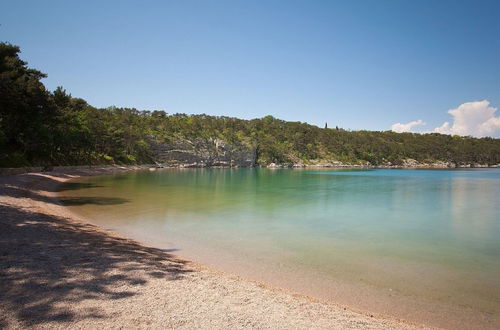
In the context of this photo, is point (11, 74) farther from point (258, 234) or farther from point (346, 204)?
point (346, 204)

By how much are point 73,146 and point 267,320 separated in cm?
7166

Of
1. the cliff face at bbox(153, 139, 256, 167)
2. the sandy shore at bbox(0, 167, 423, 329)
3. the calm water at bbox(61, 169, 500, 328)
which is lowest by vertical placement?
the calm water at bbox(61, 169, 500, 328)

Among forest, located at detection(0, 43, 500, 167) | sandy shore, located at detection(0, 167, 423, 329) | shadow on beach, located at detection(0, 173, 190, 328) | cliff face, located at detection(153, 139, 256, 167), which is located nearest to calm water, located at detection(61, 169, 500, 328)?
sandy shore, located at detection(0, 167, 423, 329)

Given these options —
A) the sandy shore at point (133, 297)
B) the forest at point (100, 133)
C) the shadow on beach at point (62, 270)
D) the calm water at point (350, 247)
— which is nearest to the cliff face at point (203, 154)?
the forest at point (100, 133)

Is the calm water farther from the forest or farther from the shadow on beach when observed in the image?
the forest

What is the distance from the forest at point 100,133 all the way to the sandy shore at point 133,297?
2726 cm

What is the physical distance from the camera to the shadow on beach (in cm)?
569

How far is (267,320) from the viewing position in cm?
606

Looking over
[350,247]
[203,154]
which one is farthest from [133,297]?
[203,154]

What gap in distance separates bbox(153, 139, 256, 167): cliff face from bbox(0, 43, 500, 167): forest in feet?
10.8

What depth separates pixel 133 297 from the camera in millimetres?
6512

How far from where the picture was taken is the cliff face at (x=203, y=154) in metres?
128

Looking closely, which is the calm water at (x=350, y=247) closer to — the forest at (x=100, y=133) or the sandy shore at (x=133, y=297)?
the sandy shore at (x=133, y=297)

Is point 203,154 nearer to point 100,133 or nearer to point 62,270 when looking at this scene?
point 100,133
